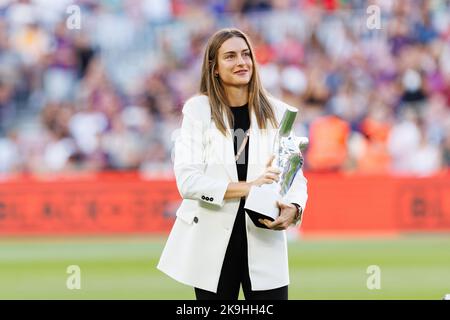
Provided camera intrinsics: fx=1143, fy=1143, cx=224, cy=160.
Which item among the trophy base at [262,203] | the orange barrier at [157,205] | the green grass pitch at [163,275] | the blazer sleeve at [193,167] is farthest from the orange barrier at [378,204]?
the trophy base at [262,203]

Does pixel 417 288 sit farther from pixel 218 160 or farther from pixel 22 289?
pixel 218 160

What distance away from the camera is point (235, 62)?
20.3 ft

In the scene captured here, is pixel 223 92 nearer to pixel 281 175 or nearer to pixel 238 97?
pixel 238 97

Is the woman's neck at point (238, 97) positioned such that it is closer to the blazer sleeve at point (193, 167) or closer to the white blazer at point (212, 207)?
Result: the white blazer at point (212, 207)

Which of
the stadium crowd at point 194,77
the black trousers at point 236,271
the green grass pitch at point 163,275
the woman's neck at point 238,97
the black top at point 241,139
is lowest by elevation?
the black trousers at point 236,271

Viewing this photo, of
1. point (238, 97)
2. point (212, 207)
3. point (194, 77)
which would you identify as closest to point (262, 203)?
point (212, 207)

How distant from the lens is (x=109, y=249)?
1548cm

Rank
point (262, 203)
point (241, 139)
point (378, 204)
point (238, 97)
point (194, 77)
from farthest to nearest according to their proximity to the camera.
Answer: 1. point (194, 77)
2. point (378, 204)
3. point (238, 97)
4. point (241, 139)
5. point (262, 203)

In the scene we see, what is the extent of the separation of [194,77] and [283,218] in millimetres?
13962

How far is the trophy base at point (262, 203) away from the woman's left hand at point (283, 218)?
0.02 m

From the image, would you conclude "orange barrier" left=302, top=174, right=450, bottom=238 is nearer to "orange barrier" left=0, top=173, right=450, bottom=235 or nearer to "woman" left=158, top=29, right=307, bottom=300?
"orange barrier" left=0, top=173, right=450, bottom=235

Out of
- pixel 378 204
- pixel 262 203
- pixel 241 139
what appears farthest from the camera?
pixel 378 204

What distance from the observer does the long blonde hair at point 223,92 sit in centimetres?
Answer: 616

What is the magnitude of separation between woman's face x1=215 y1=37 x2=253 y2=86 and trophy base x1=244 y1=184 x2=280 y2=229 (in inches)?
24.7
